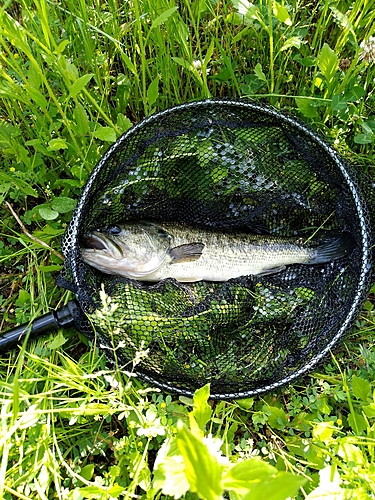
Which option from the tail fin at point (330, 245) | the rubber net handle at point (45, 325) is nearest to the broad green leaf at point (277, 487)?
the rubber net handle at point (45, 325)

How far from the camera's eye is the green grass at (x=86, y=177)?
2064mm

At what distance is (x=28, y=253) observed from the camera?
2791 millimetres

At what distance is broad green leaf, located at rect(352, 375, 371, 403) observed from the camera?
2.20 m

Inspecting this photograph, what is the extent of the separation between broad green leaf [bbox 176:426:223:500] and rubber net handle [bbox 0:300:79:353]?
4.31 ft

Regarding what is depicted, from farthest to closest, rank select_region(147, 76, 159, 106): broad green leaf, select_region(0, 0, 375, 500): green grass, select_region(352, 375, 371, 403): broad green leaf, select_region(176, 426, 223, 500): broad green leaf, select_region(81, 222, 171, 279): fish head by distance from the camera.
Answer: select_region(147, 76, 159, 106): broad green leaf < select_region(81, 222, 171, 279): fish head < select_region(352, 375, 371, 403): broad green leaf < select_region(0, 0, 375, 500): green grass < select_region(176, 426, 223, 500): broad green leaf

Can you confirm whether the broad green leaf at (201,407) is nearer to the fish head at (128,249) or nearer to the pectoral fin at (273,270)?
the fish head at (128,249)

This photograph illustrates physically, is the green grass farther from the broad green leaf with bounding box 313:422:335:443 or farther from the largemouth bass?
the largemouth bass

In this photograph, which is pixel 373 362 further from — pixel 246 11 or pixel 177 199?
pixel 246 11

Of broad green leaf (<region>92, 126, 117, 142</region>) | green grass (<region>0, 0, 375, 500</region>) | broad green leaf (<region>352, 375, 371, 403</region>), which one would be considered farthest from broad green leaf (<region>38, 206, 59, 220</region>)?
broad green leaf (<region>352, 375, 371, 403</region>)

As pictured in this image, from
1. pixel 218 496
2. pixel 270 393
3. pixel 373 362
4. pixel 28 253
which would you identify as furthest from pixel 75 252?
pixel 373 362

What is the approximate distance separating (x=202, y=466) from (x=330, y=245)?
1793 mm

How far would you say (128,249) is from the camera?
2.49 m

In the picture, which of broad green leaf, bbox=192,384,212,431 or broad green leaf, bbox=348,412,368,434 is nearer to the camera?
broad green leaf, bbox=192,384,212,431

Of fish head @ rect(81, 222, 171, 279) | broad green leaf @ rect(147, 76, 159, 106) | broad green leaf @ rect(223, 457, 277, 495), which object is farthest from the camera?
broad green leaf @ rect(147, 76, 159, 106)
